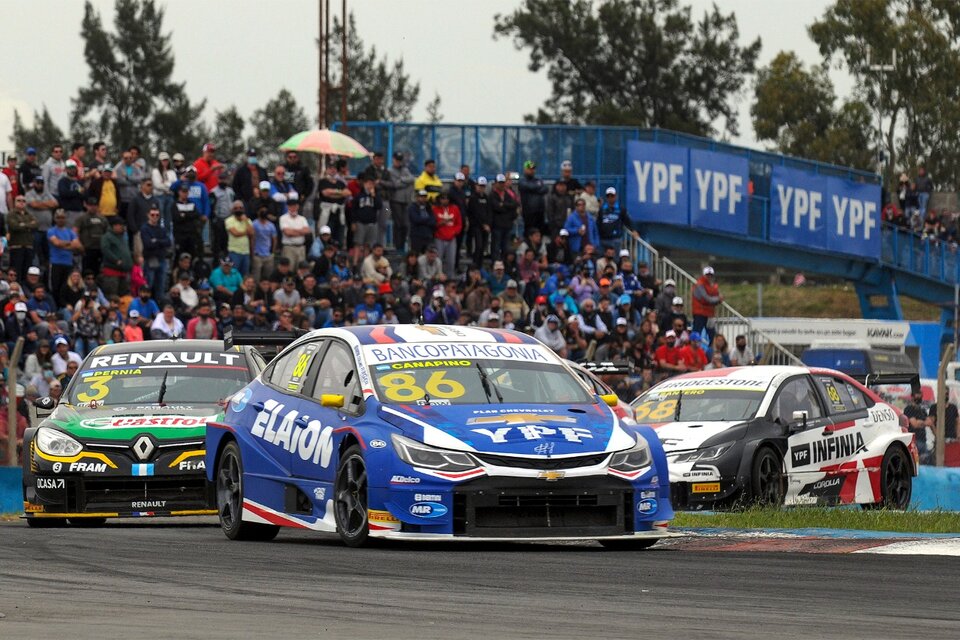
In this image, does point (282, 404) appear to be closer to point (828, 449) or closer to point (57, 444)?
point (57, 444)

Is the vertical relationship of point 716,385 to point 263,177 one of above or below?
below

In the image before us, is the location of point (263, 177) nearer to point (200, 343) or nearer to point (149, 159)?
point (200, 343)

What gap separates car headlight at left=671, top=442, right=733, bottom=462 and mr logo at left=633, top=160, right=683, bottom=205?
72.0ft

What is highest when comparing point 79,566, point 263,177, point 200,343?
point 263,177

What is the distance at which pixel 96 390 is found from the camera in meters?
16.1

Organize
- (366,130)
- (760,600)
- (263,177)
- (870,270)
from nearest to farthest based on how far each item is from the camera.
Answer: (760,600), (263,177), (366,130), (870,270)

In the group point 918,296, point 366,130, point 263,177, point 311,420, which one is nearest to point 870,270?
point 918,296

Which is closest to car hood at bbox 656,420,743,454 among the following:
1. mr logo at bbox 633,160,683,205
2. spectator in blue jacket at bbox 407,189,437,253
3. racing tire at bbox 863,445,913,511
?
racing tire at bbox 863,445,913,511

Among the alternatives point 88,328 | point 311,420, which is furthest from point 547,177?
point 311,420

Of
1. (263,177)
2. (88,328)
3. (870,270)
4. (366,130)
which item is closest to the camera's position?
(88,328)

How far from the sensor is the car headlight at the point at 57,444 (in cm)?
1522

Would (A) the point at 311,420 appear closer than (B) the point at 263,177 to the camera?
Yes

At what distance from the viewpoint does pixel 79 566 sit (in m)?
10.4

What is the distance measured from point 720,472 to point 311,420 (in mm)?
5166
